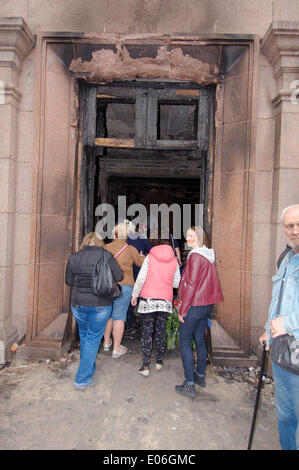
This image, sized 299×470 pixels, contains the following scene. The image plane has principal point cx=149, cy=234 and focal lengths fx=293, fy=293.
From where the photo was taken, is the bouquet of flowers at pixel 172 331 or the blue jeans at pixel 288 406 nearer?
the blue jeans at pixel 288 406

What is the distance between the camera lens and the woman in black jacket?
10.5ft

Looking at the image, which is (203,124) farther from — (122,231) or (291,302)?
(291,302)

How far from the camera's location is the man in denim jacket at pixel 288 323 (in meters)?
2.03

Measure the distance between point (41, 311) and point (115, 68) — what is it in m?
3.73

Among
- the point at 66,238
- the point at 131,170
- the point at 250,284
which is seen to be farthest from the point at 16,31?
the point at 131,170

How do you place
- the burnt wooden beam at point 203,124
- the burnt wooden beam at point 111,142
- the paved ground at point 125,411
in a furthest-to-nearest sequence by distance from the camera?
the burnt wooden beam at point 111,142 < the burnt wooden beam at point 203,124 < the paved ground at point 125,411

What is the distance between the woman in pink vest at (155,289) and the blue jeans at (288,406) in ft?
5.40

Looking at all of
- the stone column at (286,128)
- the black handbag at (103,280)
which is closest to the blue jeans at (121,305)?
the black handbag at (103,280)

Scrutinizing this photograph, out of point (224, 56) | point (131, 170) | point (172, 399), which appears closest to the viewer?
point (172, 399)

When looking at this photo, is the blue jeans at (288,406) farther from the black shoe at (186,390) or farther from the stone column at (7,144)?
the stone column at (7,144)

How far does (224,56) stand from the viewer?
4.22 metres

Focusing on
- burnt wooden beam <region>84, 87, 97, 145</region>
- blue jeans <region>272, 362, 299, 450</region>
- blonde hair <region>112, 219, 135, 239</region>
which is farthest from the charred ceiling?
blue jeans <region>272, 362, 299, 450</region>
